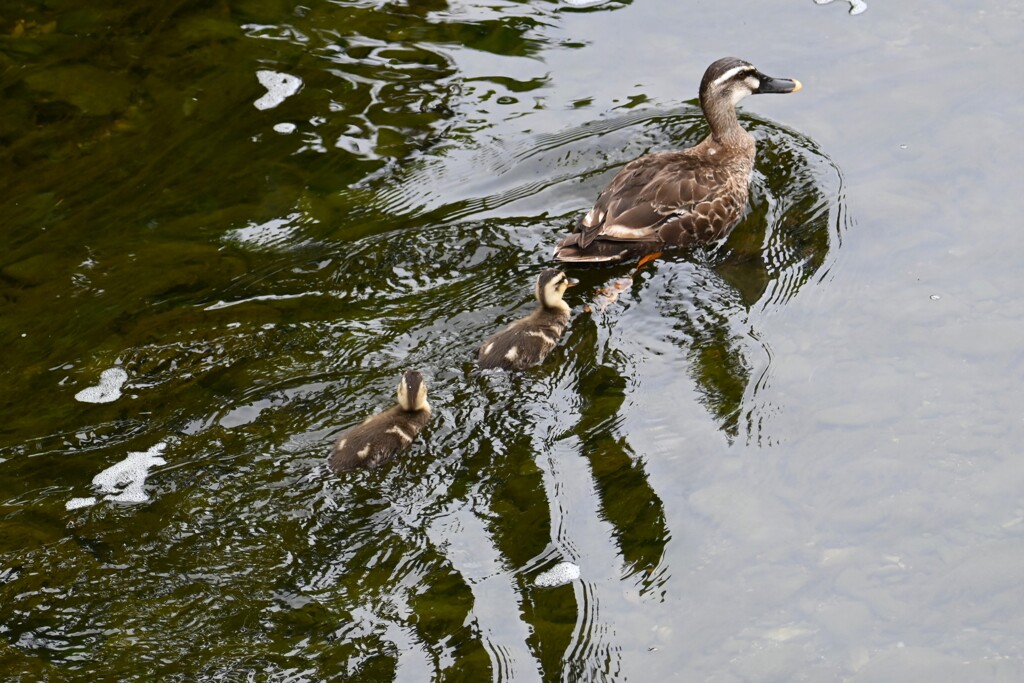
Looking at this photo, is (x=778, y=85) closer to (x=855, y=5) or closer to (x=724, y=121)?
(x=724, y=121)

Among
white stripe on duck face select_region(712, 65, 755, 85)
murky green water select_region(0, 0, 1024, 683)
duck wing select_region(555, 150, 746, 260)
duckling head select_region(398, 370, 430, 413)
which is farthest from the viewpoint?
white stripe on duck face select_region(712, 65, 755, 85)

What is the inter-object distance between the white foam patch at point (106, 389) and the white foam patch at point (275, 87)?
2329mm

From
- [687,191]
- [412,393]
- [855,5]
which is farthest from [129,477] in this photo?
[855,5]

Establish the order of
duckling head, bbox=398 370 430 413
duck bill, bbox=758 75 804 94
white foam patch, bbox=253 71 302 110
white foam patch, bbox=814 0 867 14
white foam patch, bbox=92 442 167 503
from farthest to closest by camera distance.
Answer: white foam patch, bbox=814 0 867 14, white foam patch, bbox=253 71 302 110, duck bill, bbox=758 75 804 94, duckling head, bbox=398 370 430 413, white foam patch, bbox=92 442 167 503

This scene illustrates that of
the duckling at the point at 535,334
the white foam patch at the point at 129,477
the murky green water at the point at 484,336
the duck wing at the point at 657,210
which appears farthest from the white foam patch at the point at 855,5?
the white foam patch at the point at 129,477

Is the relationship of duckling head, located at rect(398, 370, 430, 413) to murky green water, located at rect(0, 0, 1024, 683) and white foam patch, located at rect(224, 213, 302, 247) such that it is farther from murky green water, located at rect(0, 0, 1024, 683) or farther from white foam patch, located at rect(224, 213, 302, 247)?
white foam patch, located at rect(224, 213, 302, 247)

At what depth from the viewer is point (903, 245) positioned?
5676 mm

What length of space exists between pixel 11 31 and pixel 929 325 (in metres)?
5.95

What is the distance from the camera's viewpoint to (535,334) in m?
5.07

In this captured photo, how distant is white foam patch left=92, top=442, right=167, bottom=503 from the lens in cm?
448

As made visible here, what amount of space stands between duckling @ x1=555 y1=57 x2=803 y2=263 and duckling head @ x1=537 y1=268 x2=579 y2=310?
1.19 feet

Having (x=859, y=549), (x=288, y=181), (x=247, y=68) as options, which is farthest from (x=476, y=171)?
(x=859, y=549)

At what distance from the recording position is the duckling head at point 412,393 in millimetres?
4672

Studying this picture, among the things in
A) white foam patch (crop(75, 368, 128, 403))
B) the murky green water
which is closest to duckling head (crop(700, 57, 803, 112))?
the murky green water
